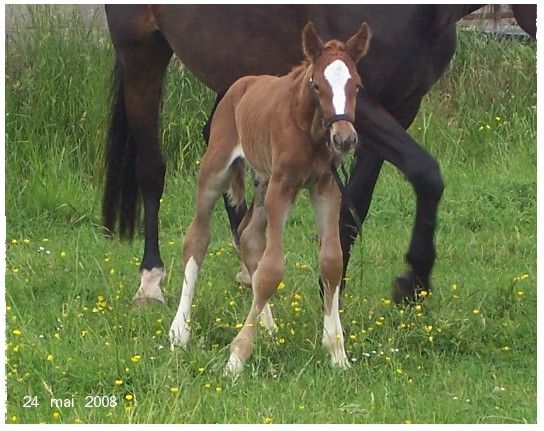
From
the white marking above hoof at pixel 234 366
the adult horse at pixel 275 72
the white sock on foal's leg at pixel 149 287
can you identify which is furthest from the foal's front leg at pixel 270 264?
the white sock on foal's leg at pixel 149 287

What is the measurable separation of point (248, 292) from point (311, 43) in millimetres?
1868

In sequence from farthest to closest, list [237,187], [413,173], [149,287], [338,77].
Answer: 1. [149,287]
2. [237,187]
3. [413,173]
4. [338,77]

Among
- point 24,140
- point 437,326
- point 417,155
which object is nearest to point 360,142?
point 417,155

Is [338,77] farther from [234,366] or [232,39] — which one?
[232,39]

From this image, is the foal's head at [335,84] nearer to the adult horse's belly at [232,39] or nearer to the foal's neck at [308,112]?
the foal's neck at [308,112]

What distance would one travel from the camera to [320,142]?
4.92 meters

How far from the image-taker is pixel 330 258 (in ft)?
16.4

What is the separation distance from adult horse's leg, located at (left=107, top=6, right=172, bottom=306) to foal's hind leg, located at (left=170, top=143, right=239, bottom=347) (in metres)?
1.25

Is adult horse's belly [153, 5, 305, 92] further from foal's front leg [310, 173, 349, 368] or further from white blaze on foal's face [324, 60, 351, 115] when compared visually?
white blaze on foal's face [324, 60, 351, 115]

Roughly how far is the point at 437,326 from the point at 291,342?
2.29 ft

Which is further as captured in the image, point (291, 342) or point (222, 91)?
point (222, 91)

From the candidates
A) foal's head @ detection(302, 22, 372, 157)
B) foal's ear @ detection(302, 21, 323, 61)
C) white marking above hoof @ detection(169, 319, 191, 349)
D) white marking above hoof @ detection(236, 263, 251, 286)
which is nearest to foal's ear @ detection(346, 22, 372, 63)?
foal's head @ detection(302, 22, 372, 157)

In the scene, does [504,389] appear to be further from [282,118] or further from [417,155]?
[282,118]

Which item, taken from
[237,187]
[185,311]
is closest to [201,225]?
[237,187]
